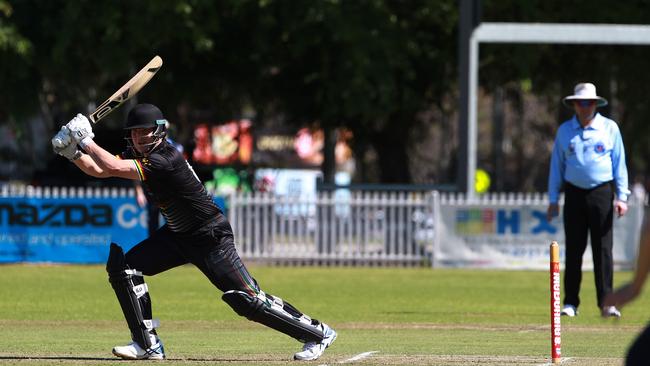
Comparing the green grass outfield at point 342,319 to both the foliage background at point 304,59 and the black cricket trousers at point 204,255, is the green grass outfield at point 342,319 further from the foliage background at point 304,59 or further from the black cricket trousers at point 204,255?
the foliage background at point 304,59

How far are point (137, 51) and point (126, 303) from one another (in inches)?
665

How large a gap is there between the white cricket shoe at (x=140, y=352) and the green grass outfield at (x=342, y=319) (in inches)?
3.8

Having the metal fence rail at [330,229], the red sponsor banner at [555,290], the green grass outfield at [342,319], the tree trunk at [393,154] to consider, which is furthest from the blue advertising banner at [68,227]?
the red sponsor banner at [555,290]

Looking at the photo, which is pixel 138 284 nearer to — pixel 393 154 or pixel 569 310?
pixel 569 310

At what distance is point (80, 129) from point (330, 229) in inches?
563

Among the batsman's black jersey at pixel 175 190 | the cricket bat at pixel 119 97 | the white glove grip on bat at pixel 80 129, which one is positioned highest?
the cricket bat at pixel 119 97

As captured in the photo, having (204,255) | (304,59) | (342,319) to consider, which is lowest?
(342,319)

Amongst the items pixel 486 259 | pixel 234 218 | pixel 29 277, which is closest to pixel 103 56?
pixel 234 218

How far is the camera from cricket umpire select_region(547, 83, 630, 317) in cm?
1330

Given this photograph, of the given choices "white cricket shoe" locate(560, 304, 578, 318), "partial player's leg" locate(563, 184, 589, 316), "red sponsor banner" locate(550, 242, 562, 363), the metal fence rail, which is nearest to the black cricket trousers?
"red sponsor banner" locate(550, 242, 562, 363)

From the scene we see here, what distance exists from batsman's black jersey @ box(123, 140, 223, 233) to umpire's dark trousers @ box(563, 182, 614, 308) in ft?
15.9

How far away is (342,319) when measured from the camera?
14273mm

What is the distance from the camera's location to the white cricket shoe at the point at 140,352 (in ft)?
31.7

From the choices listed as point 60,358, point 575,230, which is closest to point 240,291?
point 60,358
